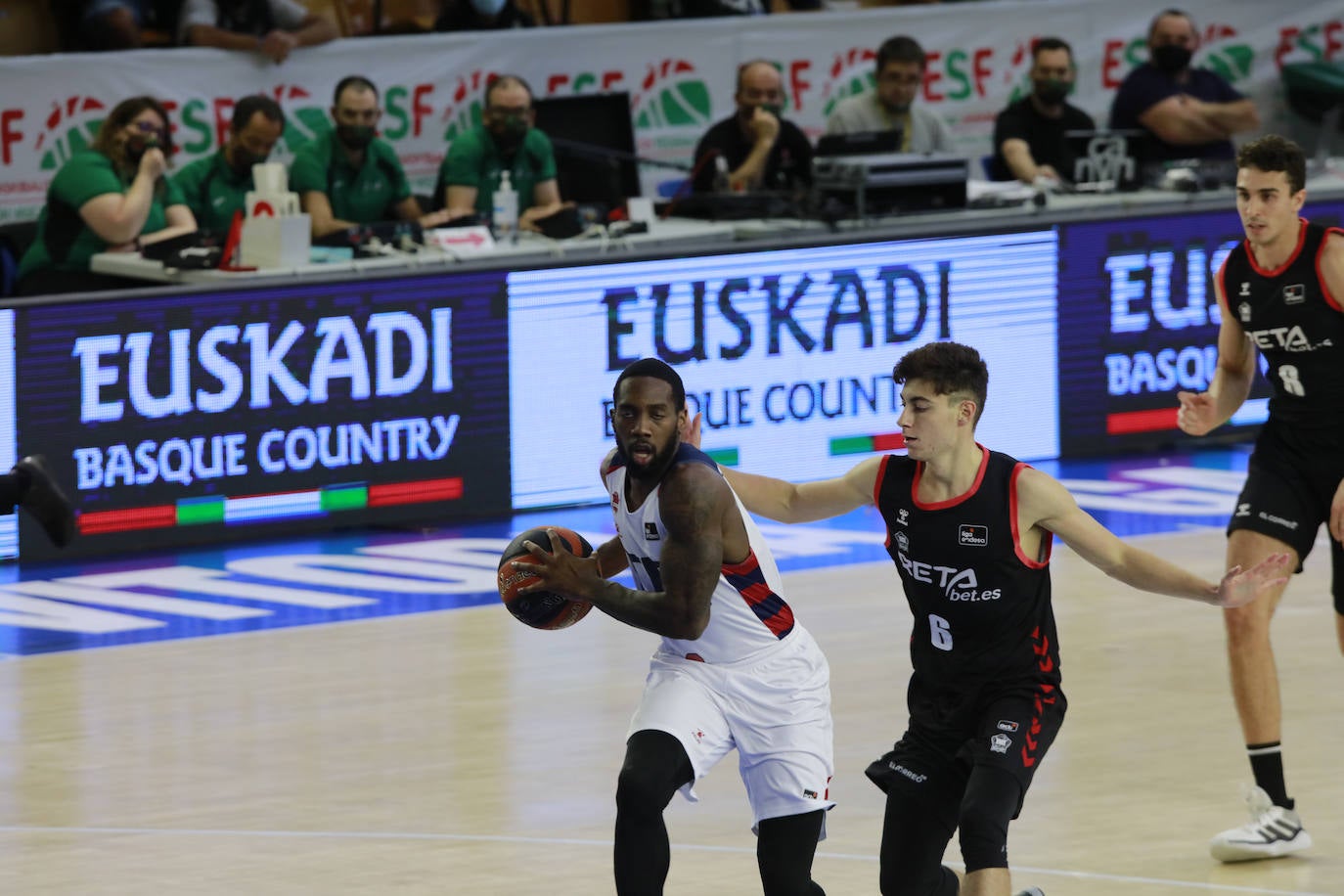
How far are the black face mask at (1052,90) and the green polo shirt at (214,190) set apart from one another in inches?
207

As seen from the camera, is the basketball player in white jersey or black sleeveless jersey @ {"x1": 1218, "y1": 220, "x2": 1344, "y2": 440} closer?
the basketball player in white jersey

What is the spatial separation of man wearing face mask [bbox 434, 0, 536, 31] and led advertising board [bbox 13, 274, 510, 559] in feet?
13.6

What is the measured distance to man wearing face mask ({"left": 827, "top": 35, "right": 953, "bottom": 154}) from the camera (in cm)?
1505

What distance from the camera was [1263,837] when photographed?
7.19m

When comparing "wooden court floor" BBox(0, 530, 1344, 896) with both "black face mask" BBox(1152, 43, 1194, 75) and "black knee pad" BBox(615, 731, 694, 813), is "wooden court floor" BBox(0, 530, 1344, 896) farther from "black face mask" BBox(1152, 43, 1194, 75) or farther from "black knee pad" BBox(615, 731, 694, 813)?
"black face mask" BBox(1152, 43, 1194, 75)

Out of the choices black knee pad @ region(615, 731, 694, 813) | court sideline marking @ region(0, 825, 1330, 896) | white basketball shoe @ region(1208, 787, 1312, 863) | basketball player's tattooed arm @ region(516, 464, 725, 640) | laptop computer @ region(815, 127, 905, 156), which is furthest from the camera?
laptop computer @ region(815, 127, 905, 156)

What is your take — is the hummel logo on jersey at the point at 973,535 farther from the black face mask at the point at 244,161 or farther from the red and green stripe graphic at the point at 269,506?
the black face mask at the point at 244,161

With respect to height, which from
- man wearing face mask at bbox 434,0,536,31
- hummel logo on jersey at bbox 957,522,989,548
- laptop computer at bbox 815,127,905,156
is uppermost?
man wearing face mask at bbox 434,0,536,31

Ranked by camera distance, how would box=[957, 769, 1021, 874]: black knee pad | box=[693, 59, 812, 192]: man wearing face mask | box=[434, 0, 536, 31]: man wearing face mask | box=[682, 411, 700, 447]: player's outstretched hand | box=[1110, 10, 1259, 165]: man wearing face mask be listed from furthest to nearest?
box=[1110, 10, 1259, 165]: man wearing face mask → box=[434, 0, 536, 31]: man wearing face mask → box=[693, 59, 812, 192]: man wearing face mask → box=[682, 411, 700, 447]: player's outstretched hand → box=[957, 769, 1021, 874]: black knee pad

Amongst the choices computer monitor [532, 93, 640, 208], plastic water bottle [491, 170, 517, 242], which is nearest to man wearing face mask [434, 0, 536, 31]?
computer monitor [532, 93, 640, 208]

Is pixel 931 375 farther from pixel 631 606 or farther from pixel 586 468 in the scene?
pixel 586 468

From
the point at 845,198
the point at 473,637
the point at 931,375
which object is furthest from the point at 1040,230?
the point at 931,375

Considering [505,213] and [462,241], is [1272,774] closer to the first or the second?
[462,241]

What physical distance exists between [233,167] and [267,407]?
2022 mm
